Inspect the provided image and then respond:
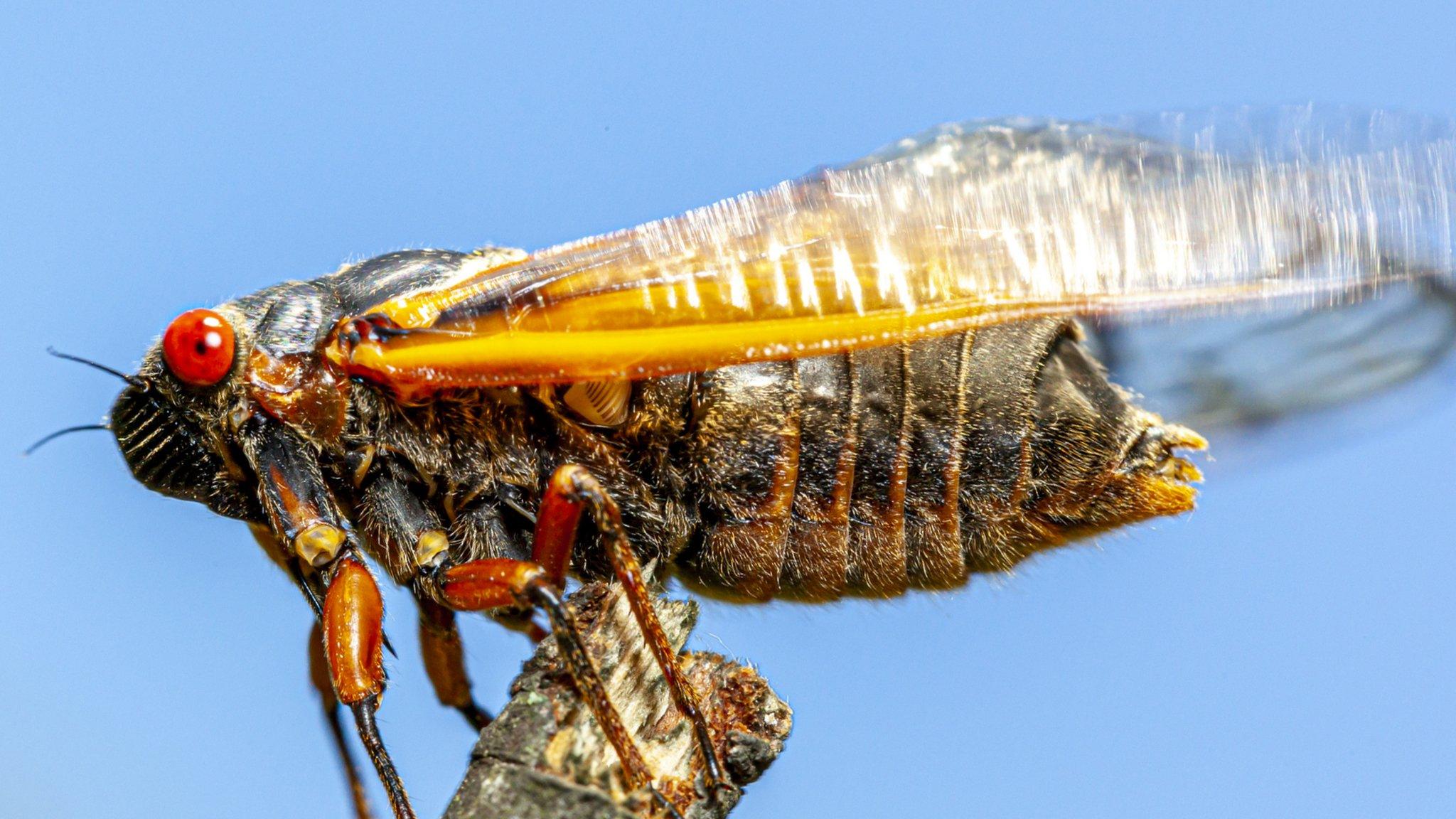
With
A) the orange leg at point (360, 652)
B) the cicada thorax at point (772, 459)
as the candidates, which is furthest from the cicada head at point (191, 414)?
the orange leg at point (360, 652)

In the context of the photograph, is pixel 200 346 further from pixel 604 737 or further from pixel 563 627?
pixel 604 737

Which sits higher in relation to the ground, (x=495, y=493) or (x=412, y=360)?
(x=412, y=360)

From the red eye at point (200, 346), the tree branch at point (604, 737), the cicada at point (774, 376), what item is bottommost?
the tree branch at point (604, 737)

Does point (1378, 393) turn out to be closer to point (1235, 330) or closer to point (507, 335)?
point (1235, 330)

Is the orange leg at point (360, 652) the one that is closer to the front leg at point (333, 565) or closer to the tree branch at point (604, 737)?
the front leg at point (333, 565)

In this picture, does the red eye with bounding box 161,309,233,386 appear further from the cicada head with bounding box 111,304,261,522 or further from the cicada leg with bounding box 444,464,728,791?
the cicada leg with bounding box 444,464,728,791

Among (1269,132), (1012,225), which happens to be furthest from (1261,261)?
(1012,225)
